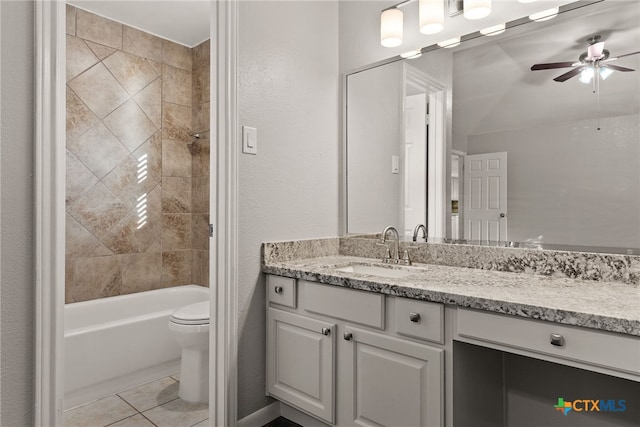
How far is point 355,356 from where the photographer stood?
1.54 meters

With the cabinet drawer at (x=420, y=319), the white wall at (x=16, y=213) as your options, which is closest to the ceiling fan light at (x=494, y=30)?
the cabinet drawer at (x=420, y=319)

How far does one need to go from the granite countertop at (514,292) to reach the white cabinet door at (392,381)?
0.66 feet

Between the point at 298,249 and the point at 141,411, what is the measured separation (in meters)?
1.21

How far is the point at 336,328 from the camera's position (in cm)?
160

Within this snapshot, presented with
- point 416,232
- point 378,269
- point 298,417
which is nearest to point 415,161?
point 416,232

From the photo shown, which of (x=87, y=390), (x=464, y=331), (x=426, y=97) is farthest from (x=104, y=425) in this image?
(x=426, y=97)

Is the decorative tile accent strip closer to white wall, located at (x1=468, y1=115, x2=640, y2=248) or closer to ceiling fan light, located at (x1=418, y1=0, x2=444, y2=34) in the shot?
white wall, located at (x1=468, y1=115, x2=640, y2=248)

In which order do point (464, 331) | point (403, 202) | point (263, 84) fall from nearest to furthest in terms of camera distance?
point (464, 331) → point (263, 84) → point (403, 202)

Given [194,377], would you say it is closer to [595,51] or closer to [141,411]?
[141,411]

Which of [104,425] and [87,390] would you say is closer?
[104,425]

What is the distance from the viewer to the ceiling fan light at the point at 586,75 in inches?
58.2

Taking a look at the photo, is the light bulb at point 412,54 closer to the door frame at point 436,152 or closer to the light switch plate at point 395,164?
the door frame at point 436,152

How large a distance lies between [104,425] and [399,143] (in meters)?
2.11

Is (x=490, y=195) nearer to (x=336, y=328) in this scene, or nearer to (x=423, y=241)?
(x=423, y=241)
